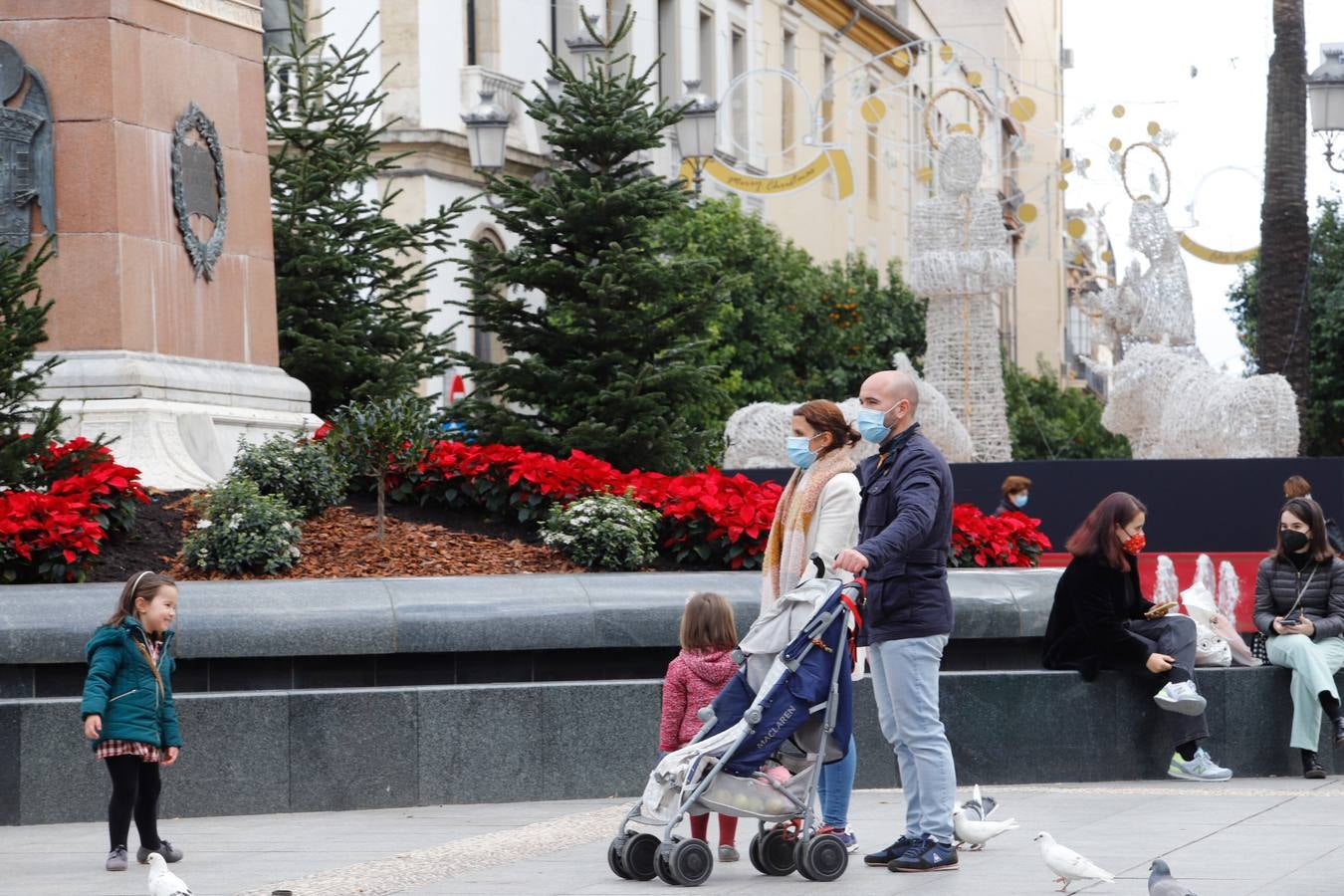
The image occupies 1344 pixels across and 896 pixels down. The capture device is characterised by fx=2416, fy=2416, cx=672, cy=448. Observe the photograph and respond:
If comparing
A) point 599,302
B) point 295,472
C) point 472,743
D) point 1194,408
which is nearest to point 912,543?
point 472,743

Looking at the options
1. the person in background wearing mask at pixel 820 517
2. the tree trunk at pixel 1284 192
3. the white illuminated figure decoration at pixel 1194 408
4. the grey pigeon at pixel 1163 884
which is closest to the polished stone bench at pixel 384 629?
the person in background wearing mask at pixel 820 517

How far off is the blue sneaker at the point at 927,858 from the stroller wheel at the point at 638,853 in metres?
0.86

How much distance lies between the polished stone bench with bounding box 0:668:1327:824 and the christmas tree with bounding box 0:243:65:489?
6.43 feet

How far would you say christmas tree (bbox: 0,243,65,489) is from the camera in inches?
463

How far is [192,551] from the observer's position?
12.1 meters

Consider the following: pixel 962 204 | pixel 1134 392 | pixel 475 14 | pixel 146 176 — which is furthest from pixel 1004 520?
pixel 475 14

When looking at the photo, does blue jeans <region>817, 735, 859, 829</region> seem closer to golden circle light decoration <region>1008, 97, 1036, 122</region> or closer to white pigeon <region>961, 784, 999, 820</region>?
white pigeon <region>961, 784, 999, 820</region>

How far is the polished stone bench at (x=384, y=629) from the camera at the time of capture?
1057 cm

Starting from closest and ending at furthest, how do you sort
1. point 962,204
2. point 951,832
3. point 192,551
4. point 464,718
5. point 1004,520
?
point 951,832, point 464,718, point 192,551, point 1004,520, point 962,204

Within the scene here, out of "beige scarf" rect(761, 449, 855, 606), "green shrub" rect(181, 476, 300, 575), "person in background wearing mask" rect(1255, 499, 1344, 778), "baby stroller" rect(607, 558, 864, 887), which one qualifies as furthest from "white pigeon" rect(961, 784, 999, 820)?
"green shrub" rect(181, 476, 300, 575)

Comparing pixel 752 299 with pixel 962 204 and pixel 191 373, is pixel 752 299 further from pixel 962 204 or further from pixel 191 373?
pixel 191 373

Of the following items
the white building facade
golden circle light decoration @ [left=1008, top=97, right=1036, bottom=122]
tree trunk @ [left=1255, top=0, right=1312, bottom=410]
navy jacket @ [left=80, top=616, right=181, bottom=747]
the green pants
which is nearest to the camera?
navy jacket @ [left=80, top=616, right=181, bottom=747]

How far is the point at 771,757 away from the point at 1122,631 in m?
3.49

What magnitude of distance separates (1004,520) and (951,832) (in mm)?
5553
